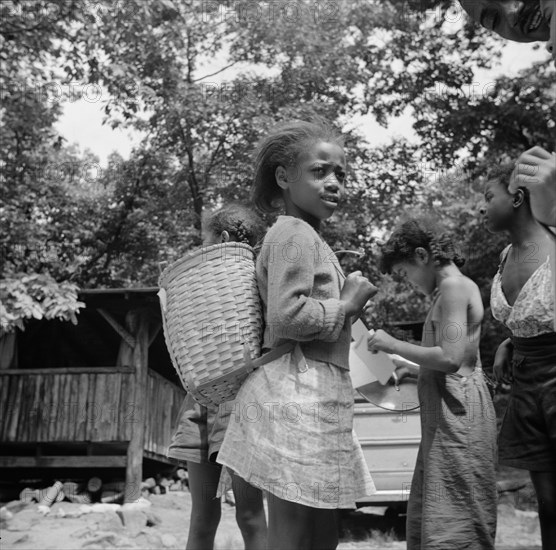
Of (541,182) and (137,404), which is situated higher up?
(137,404)

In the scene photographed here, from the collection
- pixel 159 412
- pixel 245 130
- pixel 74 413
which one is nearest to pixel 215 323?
pixel 74 413

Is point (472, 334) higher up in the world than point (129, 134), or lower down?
lower down

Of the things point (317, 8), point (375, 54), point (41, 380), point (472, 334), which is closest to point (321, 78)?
point (375, 54)

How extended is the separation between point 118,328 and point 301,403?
10056 mm

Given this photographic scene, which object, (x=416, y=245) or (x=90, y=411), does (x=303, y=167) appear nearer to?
(x=416, y=245)

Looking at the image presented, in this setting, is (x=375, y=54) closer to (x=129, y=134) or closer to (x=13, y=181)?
(x=129, y=134)

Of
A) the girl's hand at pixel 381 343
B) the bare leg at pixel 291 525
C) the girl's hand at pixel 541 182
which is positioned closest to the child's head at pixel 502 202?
the girl's hand at pixel 381 343

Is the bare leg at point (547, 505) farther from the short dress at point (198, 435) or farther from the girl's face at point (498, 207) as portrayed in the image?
the short dress at point (198, 435)

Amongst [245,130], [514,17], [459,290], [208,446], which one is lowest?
[208,446]

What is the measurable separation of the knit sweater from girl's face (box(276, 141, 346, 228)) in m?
0.13

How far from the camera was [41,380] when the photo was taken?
12.0 meters

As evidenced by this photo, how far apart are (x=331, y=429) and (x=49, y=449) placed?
41.7 ft

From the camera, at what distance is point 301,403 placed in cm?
222

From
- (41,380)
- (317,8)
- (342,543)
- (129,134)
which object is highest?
(317,8)
